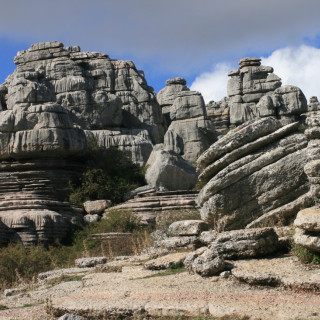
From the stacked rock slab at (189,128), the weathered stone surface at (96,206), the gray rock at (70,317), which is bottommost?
the gray rock at (70,317)

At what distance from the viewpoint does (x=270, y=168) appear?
9.93 m

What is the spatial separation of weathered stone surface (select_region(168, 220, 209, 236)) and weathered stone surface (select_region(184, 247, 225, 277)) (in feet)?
8.32

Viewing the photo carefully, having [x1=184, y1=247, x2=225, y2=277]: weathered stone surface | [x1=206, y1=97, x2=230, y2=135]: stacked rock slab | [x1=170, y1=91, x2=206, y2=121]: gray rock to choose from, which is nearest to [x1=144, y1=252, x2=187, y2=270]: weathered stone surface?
[x1=184, y1=247, x2=225, y2=277]: weathered stone surface

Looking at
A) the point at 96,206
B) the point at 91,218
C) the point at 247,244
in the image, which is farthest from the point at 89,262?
the point at 96,206

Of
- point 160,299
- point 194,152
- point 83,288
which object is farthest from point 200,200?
point 194,152

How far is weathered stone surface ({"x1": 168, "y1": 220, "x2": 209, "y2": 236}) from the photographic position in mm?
10195

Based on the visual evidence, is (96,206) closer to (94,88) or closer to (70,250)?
(70,250)

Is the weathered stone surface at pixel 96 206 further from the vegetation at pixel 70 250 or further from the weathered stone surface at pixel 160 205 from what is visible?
the vegetation at pixel 70 250

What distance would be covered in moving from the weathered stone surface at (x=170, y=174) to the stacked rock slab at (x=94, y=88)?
6.51 metres

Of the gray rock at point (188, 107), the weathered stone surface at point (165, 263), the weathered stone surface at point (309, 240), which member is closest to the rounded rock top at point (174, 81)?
the gray rock at point (188, 107)

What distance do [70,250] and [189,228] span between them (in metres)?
7.78

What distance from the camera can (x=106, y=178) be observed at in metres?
23.6

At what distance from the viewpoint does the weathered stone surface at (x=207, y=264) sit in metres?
7.09

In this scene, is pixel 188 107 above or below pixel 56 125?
above
